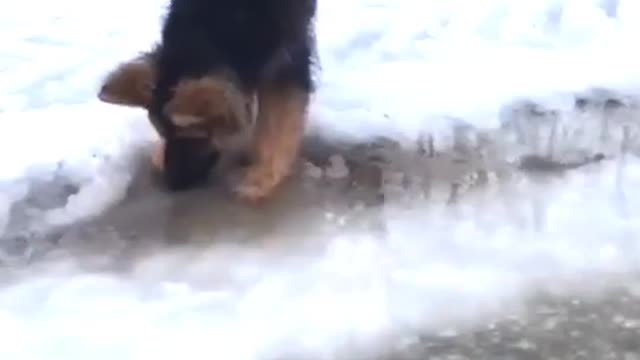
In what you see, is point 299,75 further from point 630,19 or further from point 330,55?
point 630,19

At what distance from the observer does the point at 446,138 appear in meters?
4.71

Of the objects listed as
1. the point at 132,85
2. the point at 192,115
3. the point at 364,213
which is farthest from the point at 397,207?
the point at 132,85

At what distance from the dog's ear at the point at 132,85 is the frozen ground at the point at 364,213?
0.32m

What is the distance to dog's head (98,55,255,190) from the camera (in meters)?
3.86

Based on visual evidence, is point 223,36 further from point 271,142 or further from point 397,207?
point 397,207

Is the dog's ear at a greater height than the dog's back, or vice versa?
the dog's back

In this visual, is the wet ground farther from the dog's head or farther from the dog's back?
the dog's back

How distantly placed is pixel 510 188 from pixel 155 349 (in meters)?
1.40

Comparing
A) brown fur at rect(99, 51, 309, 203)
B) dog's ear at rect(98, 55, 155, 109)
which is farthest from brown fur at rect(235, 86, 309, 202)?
dog's ear at rect(98, 55, 155, 109)

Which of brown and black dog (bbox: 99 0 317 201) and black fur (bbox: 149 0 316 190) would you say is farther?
black fur (bbox: 149 0 316 190)

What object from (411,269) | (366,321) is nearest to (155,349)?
(366,321)

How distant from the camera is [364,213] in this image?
4.21 meters

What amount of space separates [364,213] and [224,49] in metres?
0.61

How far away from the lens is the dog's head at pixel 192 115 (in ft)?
12.7
